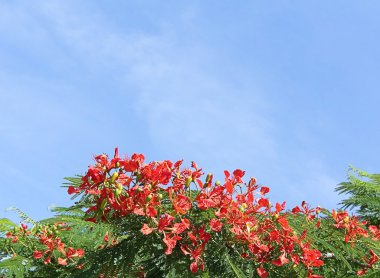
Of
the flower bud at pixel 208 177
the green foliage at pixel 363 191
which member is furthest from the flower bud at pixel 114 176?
the green foliage at pixel 363 191

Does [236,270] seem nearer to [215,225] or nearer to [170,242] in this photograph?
[215,225]

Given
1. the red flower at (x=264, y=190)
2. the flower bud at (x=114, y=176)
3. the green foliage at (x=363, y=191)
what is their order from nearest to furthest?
the flower bud at (x=114, y=176) < the red flower at (x=264, y=190) < the green foliage at (x=363, y=191)

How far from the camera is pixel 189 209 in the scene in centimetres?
311

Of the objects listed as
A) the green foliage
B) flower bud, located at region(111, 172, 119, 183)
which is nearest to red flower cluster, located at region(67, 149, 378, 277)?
flower bud, located at region(111, 172, 119, 183)

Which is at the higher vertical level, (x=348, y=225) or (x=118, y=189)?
(x=348, y=225)

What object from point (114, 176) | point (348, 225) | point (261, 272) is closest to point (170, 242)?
point (114, 176)

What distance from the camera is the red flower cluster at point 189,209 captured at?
2945 mm

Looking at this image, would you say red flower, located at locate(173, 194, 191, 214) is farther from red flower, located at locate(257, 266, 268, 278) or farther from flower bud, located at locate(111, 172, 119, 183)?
red flower, located at locate(257, 266, 268, 278)

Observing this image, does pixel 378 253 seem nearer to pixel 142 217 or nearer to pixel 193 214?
pixel 193 214

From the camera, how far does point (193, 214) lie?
3.14 m

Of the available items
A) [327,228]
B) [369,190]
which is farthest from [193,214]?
[369,190]

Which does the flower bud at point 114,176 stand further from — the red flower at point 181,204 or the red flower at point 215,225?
the red flower at point 215,225

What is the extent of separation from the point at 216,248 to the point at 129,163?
66cm

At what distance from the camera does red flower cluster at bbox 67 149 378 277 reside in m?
2.95
